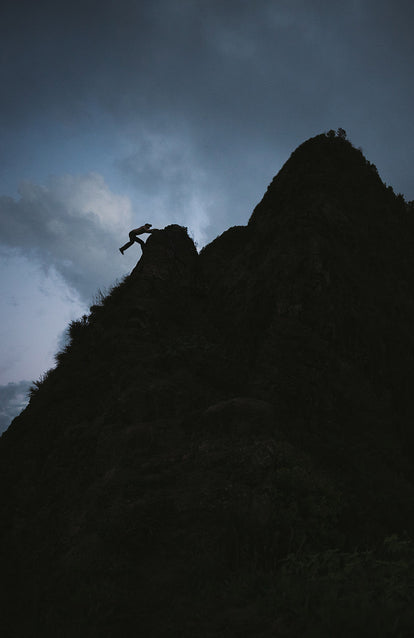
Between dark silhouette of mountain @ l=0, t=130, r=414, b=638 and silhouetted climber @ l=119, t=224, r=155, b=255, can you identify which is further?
silhouetted climber @ l=119, t=224, r=155, b=255

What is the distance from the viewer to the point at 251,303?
12.3 meters

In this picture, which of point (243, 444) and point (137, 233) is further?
point (137, 233)

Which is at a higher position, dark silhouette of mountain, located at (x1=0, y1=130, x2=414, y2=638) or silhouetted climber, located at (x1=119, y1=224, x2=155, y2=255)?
silhouetted climber, located at (x1=119, y1=224, x2=155, y2=255)

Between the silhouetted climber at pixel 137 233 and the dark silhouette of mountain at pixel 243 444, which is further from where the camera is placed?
the silhouetted climber at pixel 137 233

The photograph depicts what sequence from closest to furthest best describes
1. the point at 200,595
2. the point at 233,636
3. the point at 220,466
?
the point at 233,636
the point at 200,595
the point at 220,466

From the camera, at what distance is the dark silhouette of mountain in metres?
4.30

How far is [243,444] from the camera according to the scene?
23.0 feet

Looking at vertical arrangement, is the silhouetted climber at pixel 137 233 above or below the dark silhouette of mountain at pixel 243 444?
above

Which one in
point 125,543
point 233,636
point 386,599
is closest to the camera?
point 386,599

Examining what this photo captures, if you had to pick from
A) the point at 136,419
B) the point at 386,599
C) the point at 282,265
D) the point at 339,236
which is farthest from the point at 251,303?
the point at 386,599

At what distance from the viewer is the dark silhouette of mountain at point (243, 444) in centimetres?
430

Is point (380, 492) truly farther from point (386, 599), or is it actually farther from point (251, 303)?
point (251, 303)

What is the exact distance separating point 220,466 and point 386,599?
11.8 ft

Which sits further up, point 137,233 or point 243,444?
point 137,233
